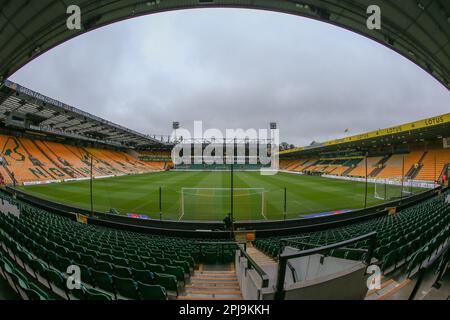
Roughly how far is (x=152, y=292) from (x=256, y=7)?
8.91 meters

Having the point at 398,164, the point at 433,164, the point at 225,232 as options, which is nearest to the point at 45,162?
the point at 225,232

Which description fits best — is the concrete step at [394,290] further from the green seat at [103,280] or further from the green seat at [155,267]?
the green seat at [103,280]

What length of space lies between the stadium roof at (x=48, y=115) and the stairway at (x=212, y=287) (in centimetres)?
2822

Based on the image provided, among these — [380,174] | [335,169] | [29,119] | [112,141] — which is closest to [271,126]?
[335,169]

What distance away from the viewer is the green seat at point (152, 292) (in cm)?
282

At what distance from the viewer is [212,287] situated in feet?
13.8

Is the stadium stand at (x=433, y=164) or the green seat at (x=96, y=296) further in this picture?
the stadium stand at (x=433, y=164)

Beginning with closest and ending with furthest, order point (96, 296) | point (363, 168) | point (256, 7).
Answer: point (96, 296), point (256, 7), point (363, 168)

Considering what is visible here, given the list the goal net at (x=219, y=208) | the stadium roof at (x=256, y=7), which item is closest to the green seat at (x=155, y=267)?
the stadium roof at (x=256, y=7)

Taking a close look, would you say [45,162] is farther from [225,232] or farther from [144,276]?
[144,276]

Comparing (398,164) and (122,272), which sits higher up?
(398,164)
